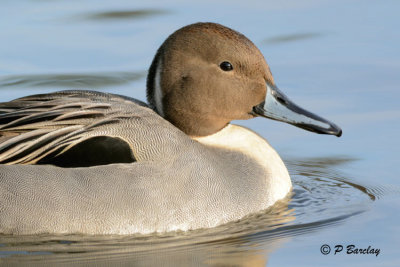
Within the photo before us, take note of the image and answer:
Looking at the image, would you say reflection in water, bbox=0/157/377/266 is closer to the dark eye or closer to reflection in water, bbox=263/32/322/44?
the dark eye

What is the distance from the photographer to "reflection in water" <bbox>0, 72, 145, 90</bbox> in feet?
34.8

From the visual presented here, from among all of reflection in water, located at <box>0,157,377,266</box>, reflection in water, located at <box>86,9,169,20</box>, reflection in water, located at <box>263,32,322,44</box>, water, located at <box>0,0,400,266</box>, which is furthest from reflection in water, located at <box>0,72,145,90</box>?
reflection in water, located at <box>0,157,377,266</box>

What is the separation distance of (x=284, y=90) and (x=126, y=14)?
2.86 m

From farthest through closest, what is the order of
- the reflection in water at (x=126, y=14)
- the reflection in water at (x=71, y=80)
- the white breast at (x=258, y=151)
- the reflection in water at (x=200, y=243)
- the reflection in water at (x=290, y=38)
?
the reflection in water at (x=126, y=14) → the reflection in water at (x=290, y=38) → the reflection in water at (x=71, y=80) → the white breast at (x=258, y=151) → the reflection in water at (x=200, y=243)

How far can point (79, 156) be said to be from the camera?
23.9 feet

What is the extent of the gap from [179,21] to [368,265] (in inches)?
219

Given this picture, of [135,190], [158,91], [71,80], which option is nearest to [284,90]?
[71,80]

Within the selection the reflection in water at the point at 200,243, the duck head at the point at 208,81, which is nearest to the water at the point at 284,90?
the reflection in water at the point at 200,243

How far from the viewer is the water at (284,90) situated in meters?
7.07

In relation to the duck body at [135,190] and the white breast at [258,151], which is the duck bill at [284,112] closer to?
the white breast at [258,151]

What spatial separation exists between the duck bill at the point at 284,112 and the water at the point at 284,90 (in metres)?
0.60

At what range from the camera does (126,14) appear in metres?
12.3

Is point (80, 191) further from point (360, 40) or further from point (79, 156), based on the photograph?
point (360, 40)

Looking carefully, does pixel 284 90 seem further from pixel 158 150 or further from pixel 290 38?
pixel 158 150
